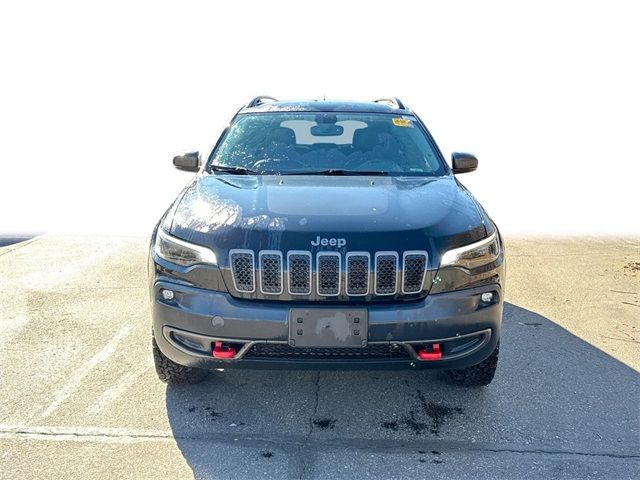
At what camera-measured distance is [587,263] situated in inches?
253

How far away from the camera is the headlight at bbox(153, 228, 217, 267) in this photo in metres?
2.77

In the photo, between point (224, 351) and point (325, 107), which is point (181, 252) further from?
point (325, 107)

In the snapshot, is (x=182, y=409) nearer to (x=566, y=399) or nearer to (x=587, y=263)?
(x=566, y=399)

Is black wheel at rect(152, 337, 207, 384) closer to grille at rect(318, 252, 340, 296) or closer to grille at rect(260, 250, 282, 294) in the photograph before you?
grille at rect(260, 250, 282, 294)

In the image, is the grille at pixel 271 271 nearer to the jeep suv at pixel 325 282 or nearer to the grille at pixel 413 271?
the jeep suv at pixel 325 282

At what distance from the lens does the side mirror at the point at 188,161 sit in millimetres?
4230

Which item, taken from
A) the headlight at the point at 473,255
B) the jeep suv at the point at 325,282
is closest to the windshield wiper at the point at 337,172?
the jeep suv at the point at 325,282

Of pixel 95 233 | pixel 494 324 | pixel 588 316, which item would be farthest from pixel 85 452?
pixel 95 233

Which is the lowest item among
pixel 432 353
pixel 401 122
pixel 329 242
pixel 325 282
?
pixel 432 353

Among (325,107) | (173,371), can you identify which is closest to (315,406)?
(173,371)

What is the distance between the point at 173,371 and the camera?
10.7 ft

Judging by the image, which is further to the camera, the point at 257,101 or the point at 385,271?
the point at 257,101

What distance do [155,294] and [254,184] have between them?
0.94 meters

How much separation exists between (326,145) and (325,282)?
1.72 metres
